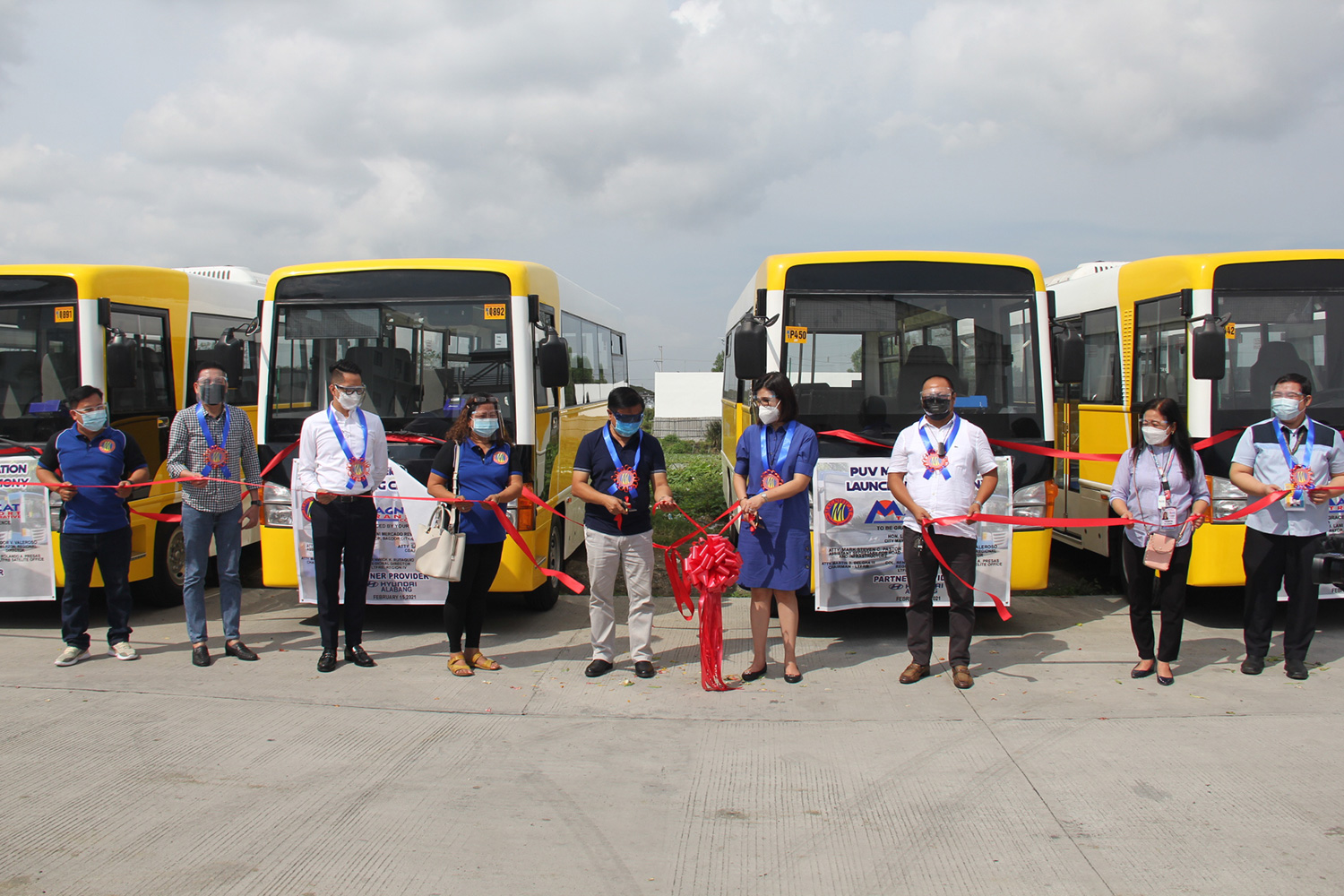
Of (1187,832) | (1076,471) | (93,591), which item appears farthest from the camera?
(1076,471)

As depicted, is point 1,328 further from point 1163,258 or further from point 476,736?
point 1163,258

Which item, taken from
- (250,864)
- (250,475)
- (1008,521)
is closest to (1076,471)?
(1008,521)

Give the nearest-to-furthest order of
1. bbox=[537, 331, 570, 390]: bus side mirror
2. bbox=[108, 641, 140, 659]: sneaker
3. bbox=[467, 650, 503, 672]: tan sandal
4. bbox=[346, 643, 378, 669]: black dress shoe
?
bbox=[467, 650, 503, 672]: tan sandal, bbox=[346, 643, 378, 669]: black dress shoe, bbox=[108, 641, 140, 659]: sneaker, bbox=[537, 331, 570, 390]: bus side mirror

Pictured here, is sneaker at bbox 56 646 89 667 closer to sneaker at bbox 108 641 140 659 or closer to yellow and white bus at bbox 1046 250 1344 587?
sneaker at bbox 108 641 140 659

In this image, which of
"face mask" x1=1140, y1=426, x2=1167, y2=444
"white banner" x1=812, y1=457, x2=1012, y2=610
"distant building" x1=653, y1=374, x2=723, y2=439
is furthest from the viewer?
"distant building" x1=653, y1=374, x2=723, y2=439

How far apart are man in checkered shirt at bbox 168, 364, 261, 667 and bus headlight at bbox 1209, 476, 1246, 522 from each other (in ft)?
21.9

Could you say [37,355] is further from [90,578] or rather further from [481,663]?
[481,663]

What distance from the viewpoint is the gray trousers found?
19.7 ft

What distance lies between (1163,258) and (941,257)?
2009mm

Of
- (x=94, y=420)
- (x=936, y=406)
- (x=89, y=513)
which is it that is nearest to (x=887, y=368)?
(x=936, y=406)

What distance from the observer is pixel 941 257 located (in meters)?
7.16

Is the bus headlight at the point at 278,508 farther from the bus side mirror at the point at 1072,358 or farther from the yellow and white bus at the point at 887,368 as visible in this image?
the bus side mirror at the point at 1072,358

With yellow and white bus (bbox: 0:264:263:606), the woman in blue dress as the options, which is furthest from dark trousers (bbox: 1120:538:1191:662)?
yellow and white bus (bbox: 0:264:263:606)

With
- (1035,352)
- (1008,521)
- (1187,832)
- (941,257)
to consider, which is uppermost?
(941,257)
